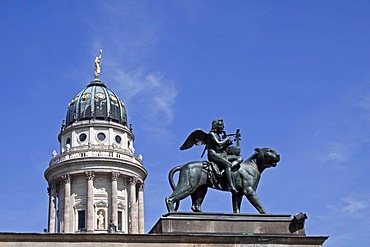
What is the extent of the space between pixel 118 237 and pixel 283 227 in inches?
237

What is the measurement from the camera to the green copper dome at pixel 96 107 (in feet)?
311

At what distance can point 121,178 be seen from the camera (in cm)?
9125

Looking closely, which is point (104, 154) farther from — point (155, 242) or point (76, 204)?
point (155, 242)

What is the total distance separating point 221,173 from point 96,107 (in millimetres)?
69040

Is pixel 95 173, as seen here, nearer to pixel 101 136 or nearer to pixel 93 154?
pixel 93 154

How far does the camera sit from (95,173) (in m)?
89.3

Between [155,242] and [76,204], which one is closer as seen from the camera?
[155,242]

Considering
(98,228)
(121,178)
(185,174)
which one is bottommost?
(185,174)

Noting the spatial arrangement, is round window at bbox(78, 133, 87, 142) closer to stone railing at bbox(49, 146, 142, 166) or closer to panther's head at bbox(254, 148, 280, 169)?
stone railing at bbox(49, 146, 142, 166)

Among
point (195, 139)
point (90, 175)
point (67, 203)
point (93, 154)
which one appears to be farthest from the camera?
point (93, 154)

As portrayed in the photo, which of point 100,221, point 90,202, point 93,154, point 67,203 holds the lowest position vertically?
point 100,221

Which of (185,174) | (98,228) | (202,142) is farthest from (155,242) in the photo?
(98,228)

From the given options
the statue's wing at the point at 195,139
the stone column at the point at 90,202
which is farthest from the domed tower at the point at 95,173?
the statue's wing at the point at 195,139

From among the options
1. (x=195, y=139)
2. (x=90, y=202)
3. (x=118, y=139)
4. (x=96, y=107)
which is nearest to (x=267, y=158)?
(x=195, y=139)
